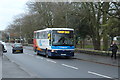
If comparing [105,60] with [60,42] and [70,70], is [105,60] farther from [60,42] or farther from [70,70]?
[70,70]

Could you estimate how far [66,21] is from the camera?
37000mm

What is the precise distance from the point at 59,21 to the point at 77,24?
155 inches

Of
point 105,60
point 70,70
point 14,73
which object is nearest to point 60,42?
point 105,60

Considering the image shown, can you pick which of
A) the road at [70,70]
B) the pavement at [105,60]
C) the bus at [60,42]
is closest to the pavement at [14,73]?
the road at [70,70]

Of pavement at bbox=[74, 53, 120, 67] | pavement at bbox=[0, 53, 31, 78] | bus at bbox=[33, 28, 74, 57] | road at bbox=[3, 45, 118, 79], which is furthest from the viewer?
bus at bbox=[33, 28, 74, 57]

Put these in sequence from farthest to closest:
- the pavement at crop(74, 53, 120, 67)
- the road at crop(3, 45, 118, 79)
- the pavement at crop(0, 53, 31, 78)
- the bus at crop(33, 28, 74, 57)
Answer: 1. the bus at crop(33, 28, 74, 57)
2. the pavement at crop(74, 53, 120, 67)
3. the road at crop(3, 45, 118, 79)
4. the pavement at crop(0, 53, 31, 78)

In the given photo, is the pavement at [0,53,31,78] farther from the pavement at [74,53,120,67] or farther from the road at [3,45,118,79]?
the pavement at [74,53,120,67]

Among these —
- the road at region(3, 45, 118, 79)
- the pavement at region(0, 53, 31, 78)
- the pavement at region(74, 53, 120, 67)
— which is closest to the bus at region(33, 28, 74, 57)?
the pavement at region(74, 53, 120, 67)

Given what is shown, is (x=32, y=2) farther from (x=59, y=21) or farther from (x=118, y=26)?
(x=118, y=26)

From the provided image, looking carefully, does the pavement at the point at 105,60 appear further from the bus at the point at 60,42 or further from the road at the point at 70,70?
the bus at the point at 60,42

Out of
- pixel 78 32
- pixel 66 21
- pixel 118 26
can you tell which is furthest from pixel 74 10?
pixel 118 26

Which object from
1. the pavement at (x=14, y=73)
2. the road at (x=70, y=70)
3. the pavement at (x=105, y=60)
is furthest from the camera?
the pavement at (x=105, y=60)

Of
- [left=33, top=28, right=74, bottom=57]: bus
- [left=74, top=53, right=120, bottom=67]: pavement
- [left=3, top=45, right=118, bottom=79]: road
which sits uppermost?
[left=33, top=28, right=74, bottom=57]: bus

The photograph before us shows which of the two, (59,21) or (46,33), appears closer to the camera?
(46,33)
